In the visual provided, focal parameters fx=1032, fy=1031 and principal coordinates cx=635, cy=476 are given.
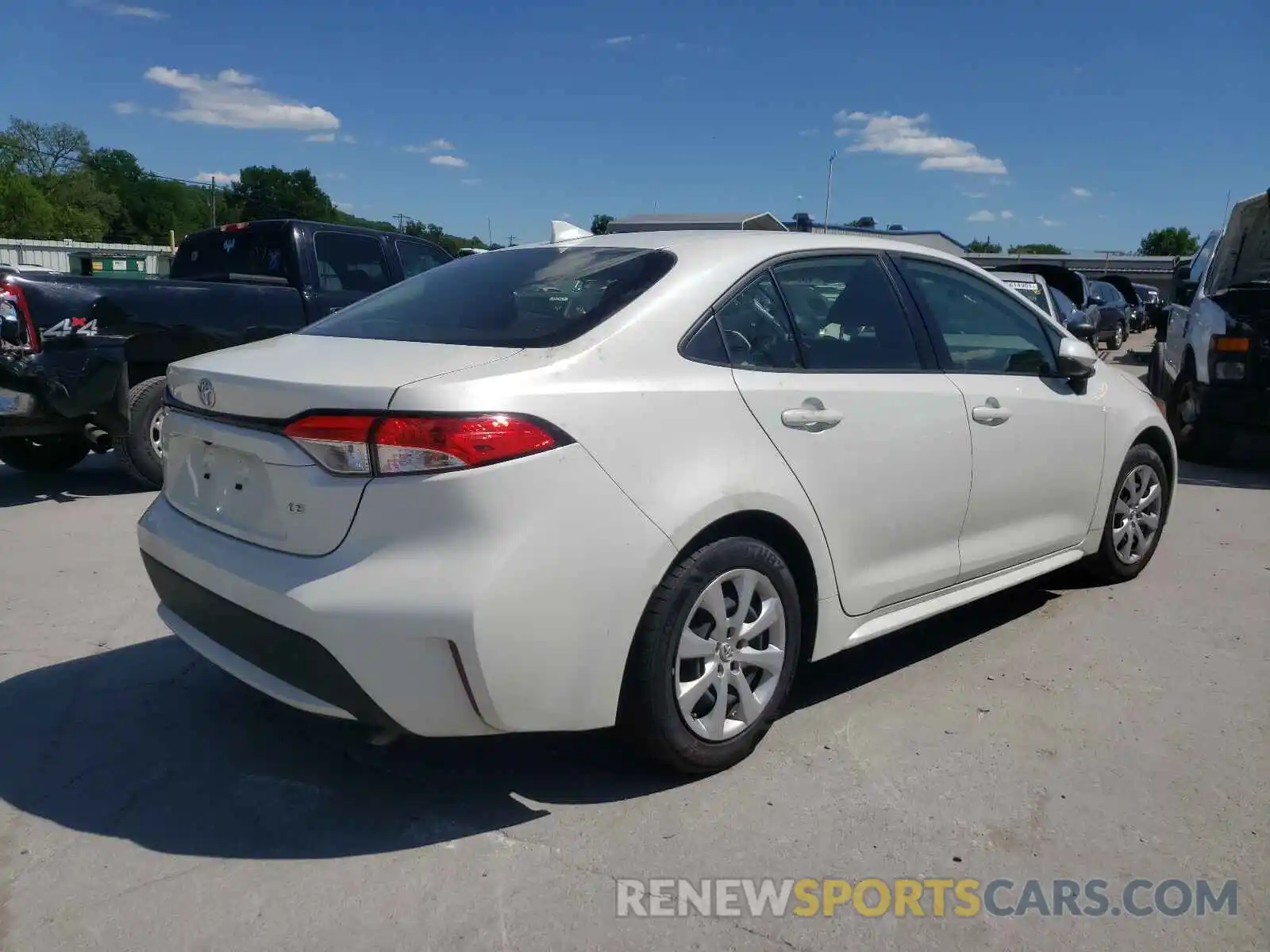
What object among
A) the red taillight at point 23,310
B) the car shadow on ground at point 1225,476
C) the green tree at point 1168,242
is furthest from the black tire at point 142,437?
the green tree at point 1168,242

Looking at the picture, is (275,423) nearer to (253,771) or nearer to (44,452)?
(253,771)

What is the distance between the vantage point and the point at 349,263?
27.5 ft

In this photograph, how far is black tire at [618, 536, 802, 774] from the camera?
285 centimetres

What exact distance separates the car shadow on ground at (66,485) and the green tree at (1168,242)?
107 meters

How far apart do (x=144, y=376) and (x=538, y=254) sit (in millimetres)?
4386

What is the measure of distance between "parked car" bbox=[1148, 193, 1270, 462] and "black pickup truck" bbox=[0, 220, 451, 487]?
672 centimetres

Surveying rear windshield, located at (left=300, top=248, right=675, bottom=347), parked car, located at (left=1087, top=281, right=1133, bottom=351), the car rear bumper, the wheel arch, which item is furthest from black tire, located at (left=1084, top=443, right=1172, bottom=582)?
parked car, located at (left=1087, top=281, right=1133, bottom=351)

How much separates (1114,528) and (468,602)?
367cm

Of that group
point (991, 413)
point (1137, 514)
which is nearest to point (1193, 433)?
point (1137, 514)

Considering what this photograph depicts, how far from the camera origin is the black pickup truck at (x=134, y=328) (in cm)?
628

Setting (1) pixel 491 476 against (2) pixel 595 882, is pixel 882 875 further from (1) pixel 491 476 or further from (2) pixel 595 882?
(1) pixel 491 476

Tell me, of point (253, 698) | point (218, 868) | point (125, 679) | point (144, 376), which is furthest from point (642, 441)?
point (144, 376)

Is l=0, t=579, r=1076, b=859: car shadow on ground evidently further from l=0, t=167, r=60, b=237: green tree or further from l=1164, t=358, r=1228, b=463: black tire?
l=0, t=167, r=60, b=237: green tree

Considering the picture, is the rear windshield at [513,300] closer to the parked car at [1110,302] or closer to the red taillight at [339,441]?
the red taillight at [339,441]
